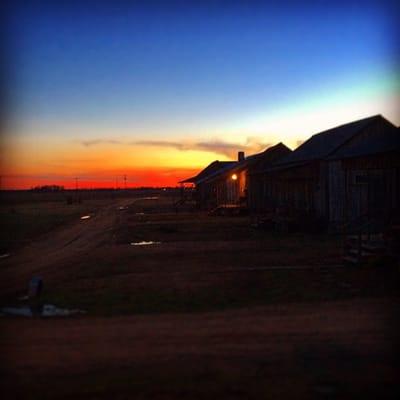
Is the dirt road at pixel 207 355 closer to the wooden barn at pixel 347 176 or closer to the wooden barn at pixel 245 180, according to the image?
the wooden barn at pixel 347 176

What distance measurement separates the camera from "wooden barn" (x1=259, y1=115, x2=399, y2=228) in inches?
795

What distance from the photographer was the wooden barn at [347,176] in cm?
2020

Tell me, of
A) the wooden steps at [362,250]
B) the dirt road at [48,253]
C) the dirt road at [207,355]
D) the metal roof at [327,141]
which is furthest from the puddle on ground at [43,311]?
the metal roof at [327,141]

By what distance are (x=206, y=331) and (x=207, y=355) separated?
1.03 meters

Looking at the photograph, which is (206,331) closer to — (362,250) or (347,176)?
(362,250)

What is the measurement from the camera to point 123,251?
16969mm

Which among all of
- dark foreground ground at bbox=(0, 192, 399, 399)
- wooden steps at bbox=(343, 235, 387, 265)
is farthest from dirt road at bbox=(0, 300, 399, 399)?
wooden steps at bbox=(343, 235, 387, 265)

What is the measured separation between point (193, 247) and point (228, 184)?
23.8 meters

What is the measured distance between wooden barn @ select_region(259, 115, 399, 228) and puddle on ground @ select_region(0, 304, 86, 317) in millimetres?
13667

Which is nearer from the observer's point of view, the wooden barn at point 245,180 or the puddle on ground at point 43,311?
the puddle on ground at point 43,311

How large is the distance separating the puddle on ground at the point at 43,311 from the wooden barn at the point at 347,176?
538 inches

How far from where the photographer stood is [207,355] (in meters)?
5.95

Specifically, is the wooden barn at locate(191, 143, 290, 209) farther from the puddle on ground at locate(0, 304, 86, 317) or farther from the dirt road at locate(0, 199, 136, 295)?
the puddle on ground at locate(0, 304, 86, 317)

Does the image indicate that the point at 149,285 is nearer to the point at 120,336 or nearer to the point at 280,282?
the point at 280,282
